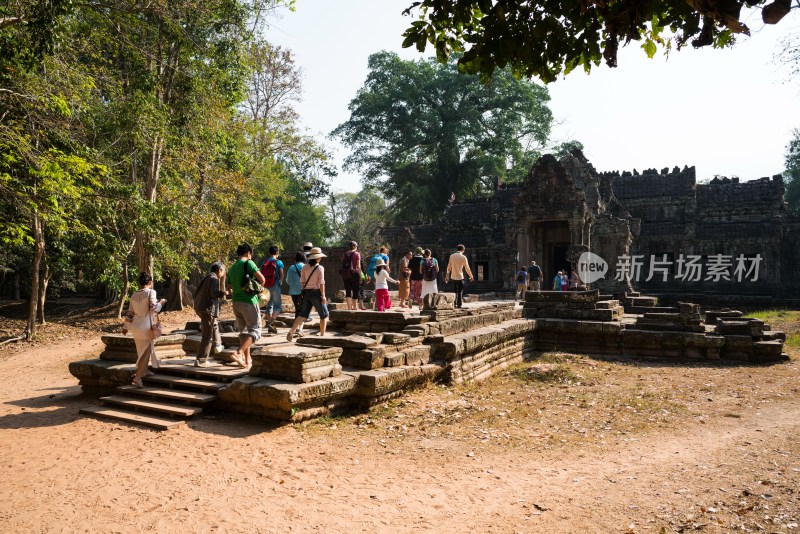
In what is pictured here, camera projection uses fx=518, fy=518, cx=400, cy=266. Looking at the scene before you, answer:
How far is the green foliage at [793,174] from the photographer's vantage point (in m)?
42.7

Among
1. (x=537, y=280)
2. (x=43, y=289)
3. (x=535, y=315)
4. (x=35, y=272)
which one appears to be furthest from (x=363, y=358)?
(x=43, y=289)

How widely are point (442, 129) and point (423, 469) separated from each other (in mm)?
35879

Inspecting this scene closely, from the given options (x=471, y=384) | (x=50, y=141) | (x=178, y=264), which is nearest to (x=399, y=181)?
(x=178, y=264)

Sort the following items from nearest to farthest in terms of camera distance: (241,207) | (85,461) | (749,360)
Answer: (85,461), (749,360), (241,207)

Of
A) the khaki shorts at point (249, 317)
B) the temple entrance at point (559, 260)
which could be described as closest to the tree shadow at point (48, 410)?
the khaki shorts at point (249, 317)

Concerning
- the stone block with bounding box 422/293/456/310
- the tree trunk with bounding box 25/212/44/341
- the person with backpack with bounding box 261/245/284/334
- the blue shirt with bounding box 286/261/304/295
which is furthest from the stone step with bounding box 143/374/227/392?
the tree trunk with bounding box 25/212/44/341

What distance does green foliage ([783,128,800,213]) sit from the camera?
4266 centimetres

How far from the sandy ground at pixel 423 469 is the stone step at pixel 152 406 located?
0.19m

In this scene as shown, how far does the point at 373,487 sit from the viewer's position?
4.62m

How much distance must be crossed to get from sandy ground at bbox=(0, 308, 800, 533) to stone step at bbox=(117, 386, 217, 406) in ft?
0.92

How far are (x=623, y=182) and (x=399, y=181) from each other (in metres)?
17.6

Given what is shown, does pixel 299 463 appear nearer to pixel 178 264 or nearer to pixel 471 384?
pixel 471 384

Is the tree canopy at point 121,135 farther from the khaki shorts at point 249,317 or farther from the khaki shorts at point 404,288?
the khaki shorts at point 404,288

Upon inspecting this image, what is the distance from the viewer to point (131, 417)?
6.11m
